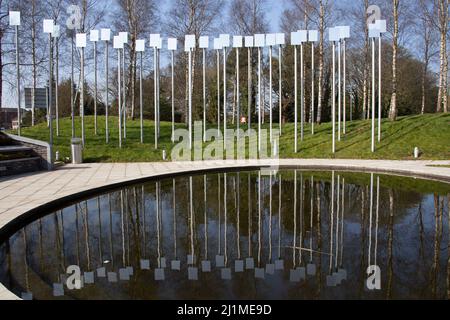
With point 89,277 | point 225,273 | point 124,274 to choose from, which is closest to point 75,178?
point 89,277

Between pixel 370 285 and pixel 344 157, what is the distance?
46.2 ft

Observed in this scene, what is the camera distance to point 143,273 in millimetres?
4523

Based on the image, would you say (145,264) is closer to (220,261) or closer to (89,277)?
(89,277)

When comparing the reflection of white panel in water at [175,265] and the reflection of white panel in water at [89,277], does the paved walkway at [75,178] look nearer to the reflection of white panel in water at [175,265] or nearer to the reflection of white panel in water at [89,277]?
the reflection of white panel in water at [89,277]

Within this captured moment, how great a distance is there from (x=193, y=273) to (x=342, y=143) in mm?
16112

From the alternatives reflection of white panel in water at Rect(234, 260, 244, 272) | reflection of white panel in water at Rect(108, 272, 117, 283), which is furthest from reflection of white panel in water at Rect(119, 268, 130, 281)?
reflection of white panel in water at Rect(234, 260, 244, 272)

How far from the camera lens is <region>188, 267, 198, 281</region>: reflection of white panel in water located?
4.36 meters

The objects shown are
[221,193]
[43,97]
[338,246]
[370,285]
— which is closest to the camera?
[370,285]

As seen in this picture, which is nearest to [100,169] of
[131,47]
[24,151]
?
[24,151]

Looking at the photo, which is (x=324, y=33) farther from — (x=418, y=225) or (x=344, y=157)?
(x=418, y=225)

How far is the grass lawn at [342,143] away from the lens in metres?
17.5

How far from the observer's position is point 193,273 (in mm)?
4508

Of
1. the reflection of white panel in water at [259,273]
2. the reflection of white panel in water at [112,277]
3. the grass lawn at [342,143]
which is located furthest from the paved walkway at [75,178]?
the reflection of white panel in water at [259,273]

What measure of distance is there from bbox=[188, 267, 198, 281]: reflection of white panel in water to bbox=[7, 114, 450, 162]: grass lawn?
13.2m
